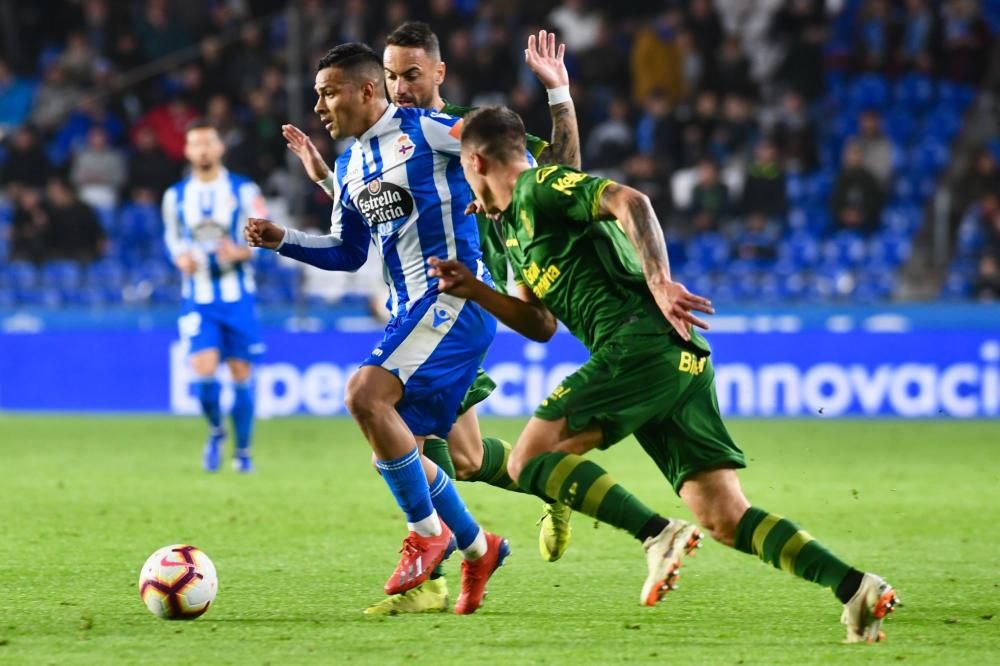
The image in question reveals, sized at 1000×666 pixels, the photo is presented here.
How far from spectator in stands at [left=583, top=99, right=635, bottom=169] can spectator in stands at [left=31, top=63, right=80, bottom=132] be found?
260 inches

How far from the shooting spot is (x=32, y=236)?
1780cm

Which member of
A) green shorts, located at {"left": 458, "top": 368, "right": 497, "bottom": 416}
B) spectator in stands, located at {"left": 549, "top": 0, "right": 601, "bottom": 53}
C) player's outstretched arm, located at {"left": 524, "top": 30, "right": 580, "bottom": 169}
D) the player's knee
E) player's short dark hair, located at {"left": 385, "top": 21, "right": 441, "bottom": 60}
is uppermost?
spectator in stands, located at {"left": 549, "top": 0, "right": 601, "bottom": 53}

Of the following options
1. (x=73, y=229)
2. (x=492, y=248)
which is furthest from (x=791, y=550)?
(x=73, y=229)

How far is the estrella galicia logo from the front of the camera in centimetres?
645

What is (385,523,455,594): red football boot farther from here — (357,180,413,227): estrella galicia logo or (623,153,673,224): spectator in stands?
(623,153,673,224): spectator in stands

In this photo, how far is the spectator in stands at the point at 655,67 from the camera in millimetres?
19672

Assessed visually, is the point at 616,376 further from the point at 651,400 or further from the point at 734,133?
the point at 734,133

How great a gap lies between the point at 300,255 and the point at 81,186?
13.1m

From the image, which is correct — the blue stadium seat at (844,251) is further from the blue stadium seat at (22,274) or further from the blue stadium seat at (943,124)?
the blue stadium seat at (22,274)

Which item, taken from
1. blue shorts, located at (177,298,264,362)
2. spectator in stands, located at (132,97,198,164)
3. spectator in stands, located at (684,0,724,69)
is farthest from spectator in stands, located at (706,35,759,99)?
blue shorts, located at (177,298,264,362)

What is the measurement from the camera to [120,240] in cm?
1855

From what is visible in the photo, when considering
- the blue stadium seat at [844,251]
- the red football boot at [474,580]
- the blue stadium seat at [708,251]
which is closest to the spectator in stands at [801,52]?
the blue stadium seat at [844,251]

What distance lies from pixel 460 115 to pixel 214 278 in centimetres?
554

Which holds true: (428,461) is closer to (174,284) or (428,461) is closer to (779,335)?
(779,335)
